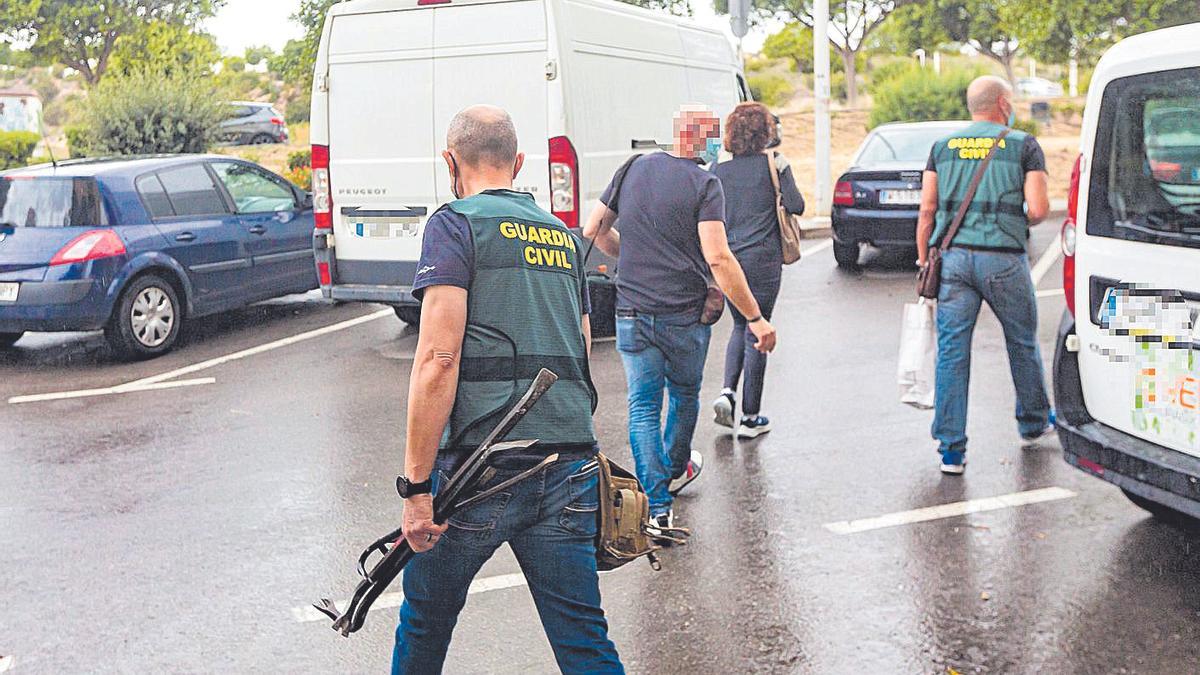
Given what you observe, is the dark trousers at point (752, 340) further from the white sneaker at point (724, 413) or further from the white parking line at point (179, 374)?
the white parking line at point (179, 374)

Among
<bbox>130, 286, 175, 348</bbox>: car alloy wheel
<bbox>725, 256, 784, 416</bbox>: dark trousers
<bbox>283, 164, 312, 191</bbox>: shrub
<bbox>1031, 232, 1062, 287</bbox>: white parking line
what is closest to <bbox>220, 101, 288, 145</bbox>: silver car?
<bbox>283, 164, 312, 191</bbox>: shrub

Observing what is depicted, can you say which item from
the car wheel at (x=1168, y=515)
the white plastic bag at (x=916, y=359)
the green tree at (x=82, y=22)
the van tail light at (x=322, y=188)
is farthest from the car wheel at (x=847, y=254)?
the green tree at (x=82, y=22)

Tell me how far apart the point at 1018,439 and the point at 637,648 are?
3.20m

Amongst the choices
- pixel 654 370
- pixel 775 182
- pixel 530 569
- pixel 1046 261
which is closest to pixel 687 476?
pixel 654 370

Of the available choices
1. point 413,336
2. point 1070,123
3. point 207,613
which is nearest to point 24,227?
point 413,336

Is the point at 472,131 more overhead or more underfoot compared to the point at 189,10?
more underfoot

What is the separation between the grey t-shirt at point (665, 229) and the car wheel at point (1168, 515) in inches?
77.9

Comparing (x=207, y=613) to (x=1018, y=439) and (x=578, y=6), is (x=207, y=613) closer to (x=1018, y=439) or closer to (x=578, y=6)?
(x=1018, y=439)

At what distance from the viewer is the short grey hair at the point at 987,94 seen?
6.16 metres

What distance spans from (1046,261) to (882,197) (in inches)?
82.5

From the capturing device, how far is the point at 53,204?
9492mm

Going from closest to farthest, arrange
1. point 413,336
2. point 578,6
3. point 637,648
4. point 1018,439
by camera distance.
A: point 637,648 < point 1018,439 < point 578,6 < point 413,336

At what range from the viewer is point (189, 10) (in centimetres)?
3178

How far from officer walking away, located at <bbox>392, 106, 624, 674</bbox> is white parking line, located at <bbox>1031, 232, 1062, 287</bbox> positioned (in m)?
9.61
